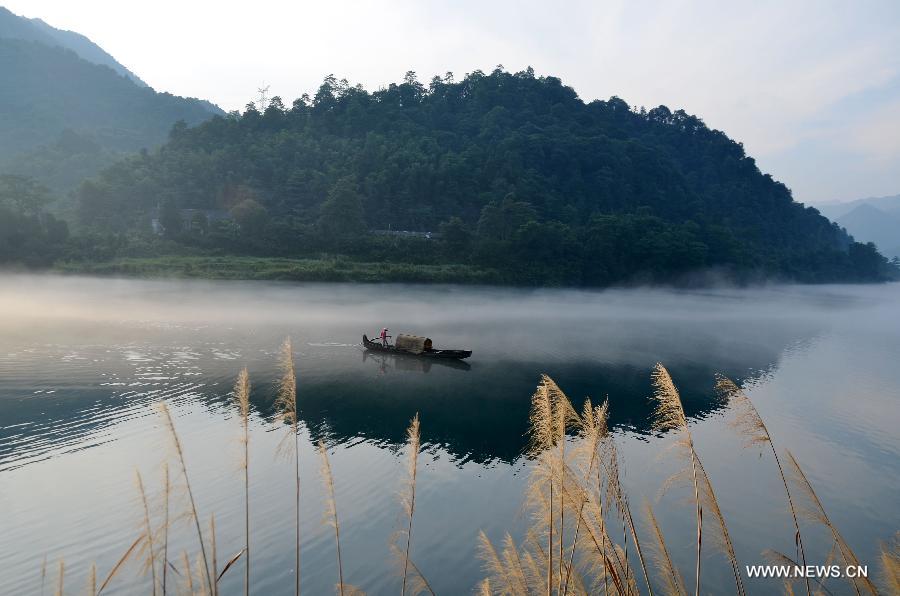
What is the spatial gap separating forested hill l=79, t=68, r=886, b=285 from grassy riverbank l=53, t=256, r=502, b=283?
17.4 ft

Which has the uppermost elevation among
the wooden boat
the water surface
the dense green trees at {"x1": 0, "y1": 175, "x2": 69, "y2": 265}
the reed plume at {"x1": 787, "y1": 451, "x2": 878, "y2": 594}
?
the dense green trees at {"x1": 0, "y1": 175, "x2": 69, "y2": 265}

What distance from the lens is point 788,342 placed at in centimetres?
5644

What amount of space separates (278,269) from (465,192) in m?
53.1

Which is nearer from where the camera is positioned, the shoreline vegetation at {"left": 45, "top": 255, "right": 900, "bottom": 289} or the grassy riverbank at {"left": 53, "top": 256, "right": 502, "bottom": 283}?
the shoreline vegetation at {"left": 45, "top": 255, "right": 900, "bottom": 289}

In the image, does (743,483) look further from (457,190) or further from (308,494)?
(457,190)

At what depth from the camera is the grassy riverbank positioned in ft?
256

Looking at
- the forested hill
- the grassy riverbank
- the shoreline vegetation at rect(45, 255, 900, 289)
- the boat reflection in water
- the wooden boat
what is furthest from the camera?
the forested hill

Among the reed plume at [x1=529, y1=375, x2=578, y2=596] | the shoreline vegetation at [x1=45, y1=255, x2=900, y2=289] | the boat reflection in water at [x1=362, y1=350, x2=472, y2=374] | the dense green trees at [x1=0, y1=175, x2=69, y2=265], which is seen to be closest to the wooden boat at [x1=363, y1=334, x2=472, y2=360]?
the boat reflection in water at [x1=362, y1=350, x2=472, y2=374]

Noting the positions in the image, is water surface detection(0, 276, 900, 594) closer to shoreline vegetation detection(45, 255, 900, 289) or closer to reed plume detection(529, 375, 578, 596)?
reed plume detection(529, 375, 578, 596)

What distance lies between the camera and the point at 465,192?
398 ft

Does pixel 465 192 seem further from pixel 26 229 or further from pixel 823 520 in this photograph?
pixel 823 520

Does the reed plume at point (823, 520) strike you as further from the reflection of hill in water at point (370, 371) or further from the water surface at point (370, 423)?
the reflection of hill in water at point (370, 371)

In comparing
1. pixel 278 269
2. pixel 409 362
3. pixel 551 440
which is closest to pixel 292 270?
pixel 278 269

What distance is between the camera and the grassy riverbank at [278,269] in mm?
78062
